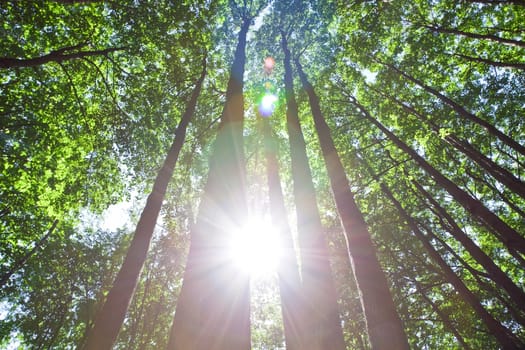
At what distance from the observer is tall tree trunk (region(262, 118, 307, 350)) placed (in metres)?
6.03

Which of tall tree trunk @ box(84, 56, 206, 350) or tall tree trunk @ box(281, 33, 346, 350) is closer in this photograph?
tall tree trunk @ box(84, 56, 206, 350)

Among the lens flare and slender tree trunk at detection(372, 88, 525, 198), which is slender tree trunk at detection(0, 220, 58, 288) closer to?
the lens flare

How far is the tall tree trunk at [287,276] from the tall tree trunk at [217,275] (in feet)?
6.28

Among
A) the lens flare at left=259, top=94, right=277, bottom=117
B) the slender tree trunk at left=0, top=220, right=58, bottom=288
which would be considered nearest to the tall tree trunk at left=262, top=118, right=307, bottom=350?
the lens flare at left=259, top=94, right=277, bottom=117

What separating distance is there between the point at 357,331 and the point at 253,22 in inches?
771

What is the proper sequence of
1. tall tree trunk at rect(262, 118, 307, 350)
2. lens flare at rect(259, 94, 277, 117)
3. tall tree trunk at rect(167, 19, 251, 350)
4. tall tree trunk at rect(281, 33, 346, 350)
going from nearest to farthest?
tall tree trunk at rect(167, 19, 251, 350) → tall tree trunk at rect(281, 33, 346, 350) → tall tree trunk at rect(262, 118, 307, 350) → lens flare at rect(259, 94, 277, 117)

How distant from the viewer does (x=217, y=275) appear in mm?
4902

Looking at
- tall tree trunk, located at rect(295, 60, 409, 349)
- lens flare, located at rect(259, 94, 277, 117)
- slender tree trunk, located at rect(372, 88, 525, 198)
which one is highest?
lens flare, located at rect(259, 94, 277, 117)

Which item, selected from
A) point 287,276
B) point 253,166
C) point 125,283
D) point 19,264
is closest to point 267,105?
point 253,166

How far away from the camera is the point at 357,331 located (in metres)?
15.2

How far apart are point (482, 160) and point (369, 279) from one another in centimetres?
671

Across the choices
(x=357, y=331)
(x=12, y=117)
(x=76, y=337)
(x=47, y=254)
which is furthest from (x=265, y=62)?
(x=76, y=337)

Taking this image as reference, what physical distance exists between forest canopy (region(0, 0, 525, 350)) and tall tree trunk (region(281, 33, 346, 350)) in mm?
45

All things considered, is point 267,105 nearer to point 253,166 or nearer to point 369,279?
point 253,166
